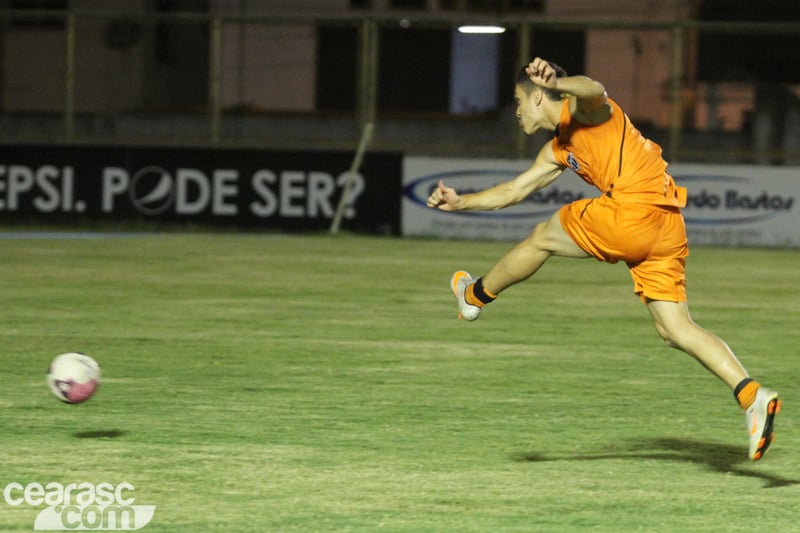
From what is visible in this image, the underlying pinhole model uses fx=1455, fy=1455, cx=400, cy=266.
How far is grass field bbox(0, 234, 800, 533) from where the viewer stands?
20.1 ft

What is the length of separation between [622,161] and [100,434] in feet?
9.79

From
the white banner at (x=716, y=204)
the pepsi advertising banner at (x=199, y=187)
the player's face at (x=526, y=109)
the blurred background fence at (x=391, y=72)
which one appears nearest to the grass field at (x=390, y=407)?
the player's face at (x=526, y=109)

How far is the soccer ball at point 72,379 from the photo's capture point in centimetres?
773

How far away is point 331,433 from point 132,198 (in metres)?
17.2

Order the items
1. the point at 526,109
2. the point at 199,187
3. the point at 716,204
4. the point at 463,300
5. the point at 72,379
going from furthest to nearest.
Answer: the point at 199,187 < the point at 716,204 < the point at 463,300 < the point at 72,379 < the point at 526,109

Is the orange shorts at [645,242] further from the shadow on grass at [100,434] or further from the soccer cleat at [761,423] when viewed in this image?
the shadow on grass at [100,434]

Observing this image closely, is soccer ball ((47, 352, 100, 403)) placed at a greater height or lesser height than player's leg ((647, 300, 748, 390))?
lesser

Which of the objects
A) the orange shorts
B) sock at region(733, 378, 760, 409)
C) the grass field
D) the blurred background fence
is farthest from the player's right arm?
the blurred background fence

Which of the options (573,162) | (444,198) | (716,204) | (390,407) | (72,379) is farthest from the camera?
(716,204)

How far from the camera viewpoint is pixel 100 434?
748cm

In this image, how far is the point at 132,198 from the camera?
24.2 m

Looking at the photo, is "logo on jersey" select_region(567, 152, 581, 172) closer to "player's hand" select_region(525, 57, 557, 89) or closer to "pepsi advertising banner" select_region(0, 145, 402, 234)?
"player's hand" select_region(525, 57, 557, 89)

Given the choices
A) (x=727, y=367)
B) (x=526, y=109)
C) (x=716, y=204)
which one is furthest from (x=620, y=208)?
(x=716, y=204)

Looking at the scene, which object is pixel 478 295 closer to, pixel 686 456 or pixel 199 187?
pixel 686 456
